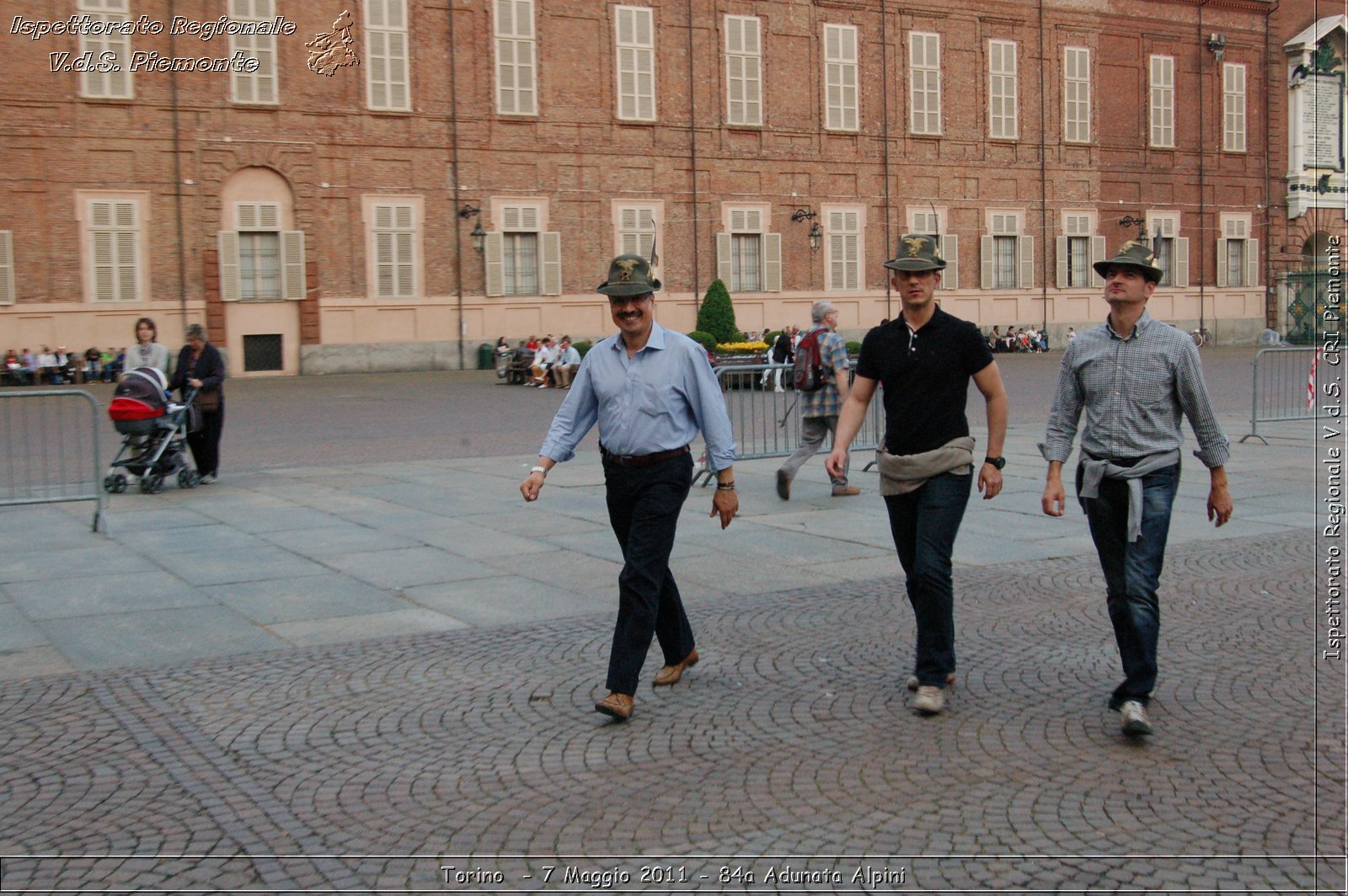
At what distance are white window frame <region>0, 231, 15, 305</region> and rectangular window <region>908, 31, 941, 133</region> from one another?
24.4 metres

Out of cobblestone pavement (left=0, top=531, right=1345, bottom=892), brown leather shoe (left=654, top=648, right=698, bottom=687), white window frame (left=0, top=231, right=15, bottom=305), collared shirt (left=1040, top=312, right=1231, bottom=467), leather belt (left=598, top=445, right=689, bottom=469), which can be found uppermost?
white window frame (left=0, top=231, right=15, bottom=305)

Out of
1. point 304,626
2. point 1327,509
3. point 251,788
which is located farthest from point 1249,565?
A: point 251,788

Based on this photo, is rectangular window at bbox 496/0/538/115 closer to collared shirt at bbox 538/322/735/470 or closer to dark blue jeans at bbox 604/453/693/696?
collared shirt at bbox 538/322/735/470

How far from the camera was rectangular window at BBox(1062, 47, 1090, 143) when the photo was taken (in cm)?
4294

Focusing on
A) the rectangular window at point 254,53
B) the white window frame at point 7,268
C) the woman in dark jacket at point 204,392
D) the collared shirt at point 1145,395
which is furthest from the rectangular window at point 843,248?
the collared shirt at point 1145,395

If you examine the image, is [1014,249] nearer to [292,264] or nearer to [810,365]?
[292,264]

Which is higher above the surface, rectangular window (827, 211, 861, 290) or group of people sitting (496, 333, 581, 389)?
rectangular window (827, 211, 861, 290)

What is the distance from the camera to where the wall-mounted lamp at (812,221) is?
38562mm

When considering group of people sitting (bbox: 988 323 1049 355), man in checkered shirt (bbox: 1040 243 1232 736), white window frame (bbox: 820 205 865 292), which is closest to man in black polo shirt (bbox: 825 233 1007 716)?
man in checkered shirt (bbox: 1040 243 1232 736)

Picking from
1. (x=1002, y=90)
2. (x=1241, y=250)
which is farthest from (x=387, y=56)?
(x=1241, y=250)

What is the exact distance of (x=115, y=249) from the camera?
30.5m

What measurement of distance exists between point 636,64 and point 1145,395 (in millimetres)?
32346

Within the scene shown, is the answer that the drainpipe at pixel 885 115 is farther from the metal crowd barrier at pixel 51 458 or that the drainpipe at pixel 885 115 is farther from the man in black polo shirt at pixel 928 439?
the man in black polo shirt at pixel 928 439

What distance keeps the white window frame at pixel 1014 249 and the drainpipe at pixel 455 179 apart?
16.5 meters
